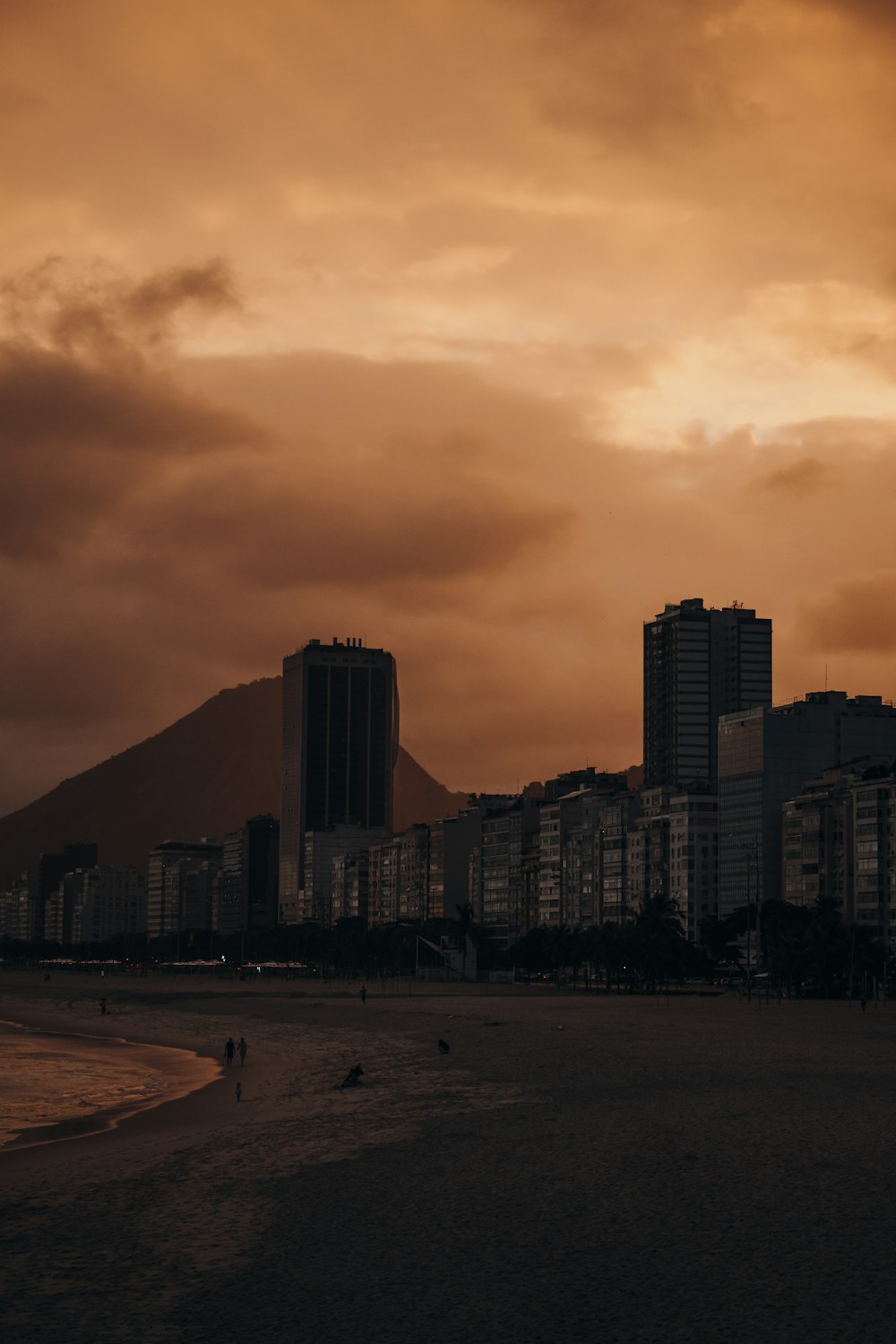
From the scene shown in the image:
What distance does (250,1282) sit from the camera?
33062 millimetres

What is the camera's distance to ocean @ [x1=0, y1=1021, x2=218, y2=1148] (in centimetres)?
6184

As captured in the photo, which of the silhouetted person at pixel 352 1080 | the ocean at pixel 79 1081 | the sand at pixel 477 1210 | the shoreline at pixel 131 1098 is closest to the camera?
the sand at pixel 477 1210

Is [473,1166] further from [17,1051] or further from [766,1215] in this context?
[17,1051]

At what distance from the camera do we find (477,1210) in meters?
40.3

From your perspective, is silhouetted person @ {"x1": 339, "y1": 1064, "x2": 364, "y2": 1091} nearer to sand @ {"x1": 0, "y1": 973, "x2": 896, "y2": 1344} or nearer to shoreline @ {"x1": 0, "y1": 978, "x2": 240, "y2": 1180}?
sand @ {"x1": 0, "y1": 973, "x2": 896, "y2": 1344}

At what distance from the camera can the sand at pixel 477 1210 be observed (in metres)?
30.3

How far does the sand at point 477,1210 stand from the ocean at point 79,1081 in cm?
240

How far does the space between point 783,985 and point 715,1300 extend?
6311 inches

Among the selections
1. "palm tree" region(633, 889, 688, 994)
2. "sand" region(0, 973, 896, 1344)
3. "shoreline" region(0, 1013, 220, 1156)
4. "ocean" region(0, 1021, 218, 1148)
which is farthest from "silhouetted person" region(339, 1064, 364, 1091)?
"palm tree" region(633, 889, 688, 994)

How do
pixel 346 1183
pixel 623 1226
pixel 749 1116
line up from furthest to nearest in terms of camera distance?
1. pixel 749 1116
2. pixel 346 1183
3. pixel 623 1226

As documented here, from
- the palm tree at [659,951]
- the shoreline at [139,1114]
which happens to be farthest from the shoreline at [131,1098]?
the palm tree at [659,951]

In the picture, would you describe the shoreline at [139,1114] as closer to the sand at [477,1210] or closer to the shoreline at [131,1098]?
the shoreline at [131,1098]

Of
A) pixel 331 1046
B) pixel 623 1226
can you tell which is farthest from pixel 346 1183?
pixel 331 1046

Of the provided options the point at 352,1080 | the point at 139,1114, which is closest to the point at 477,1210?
the point at 139,1114
